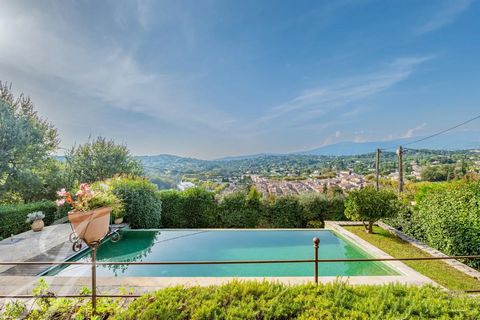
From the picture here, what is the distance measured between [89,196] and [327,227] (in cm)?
960

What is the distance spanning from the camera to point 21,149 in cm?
1245

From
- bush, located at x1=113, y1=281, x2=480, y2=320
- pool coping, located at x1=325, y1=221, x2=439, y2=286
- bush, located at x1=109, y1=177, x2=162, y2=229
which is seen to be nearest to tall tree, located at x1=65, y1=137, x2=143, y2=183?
bush, located at x1=109, y1=177, x2=162, y2=229

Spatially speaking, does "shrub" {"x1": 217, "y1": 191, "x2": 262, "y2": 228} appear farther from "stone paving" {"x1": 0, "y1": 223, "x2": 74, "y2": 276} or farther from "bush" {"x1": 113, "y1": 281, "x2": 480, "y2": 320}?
"bush" {"x1": 113, "y1": 281, "x2": 480, "y2": 320}

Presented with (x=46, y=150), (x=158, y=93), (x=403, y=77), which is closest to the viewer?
(x=158, y=93)

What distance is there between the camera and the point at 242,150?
29.1m

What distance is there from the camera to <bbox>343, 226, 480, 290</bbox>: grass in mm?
4660

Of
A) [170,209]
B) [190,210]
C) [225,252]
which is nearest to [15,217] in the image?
[170,209]

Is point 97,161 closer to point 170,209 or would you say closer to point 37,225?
point 37,225

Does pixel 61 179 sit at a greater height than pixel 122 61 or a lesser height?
lesser

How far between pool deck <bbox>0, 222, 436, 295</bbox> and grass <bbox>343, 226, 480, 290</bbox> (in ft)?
0.92

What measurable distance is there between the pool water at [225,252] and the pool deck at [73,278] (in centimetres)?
44

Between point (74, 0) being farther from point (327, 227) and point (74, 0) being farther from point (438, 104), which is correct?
point (438, 104)

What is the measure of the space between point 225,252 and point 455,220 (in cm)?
655

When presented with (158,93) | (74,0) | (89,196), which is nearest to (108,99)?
(158,93)
